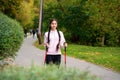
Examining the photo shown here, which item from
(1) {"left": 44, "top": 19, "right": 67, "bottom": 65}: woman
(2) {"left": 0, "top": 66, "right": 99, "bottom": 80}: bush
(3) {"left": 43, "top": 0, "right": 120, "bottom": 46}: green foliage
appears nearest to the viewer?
(2) {"left": 0, "top": 66, "right": 99, "bottom": 80}: bush

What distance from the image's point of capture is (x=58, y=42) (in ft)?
33.7

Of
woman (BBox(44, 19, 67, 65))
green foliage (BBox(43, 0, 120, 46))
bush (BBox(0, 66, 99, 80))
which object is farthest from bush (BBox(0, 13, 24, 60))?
green foliage (BBox(43, 0, 120, 46))

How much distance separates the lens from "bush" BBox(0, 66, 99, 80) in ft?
15.5

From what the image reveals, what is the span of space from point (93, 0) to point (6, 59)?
91.9 feet

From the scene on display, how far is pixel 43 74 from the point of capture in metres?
4.86

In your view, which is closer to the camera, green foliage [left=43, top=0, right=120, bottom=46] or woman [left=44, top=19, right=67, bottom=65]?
woman [left=44, top=19, right=67, bottom=65]

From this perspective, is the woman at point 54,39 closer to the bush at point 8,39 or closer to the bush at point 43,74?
the bush at point 8,39

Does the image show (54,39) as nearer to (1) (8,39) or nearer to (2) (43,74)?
(1) (8,39)

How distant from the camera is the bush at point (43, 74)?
4719 millimetres

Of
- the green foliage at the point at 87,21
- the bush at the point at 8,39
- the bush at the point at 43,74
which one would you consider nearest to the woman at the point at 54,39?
the bush at the point at 8,39

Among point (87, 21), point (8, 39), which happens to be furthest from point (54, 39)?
point (87, 21)

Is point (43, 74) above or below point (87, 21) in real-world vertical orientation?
above

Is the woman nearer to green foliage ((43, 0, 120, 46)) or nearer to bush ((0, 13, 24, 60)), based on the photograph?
bush ((0, 13, 24, 60))

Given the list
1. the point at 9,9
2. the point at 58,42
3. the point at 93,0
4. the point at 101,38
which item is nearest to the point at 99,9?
the point at 93,0
